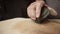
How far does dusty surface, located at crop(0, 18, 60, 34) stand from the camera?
4.10 feet

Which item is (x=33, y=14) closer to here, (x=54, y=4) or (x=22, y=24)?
(x=22, y=24)

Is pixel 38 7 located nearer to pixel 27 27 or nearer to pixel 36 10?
pixel 36 10

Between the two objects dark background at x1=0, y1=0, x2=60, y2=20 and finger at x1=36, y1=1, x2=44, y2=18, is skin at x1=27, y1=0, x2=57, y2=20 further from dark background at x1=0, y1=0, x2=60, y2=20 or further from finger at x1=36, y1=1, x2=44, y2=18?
dark background at x1=0, y1=0, x2=60, y2=20

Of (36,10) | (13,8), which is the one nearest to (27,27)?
(36,10)

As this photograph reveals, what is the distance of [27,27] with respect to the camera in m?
1.31

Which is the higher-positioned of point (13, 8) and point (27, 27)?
point (13, 8)

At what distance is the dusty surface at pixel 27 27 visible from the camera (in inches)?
49.2

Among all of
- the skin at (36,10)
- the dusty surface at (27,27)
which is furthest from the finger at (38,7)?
the dusty surface at (27,27)

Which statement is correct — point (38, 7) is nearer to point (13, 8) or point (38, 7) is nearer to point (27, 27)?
point (27, 27)

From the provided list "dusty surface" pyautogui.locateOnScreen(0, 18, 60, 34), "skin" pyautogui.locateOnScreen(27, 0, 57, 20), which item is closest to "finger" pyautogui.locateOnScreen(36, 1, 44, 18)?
"skin" pyautogui.locateOnScreen(27, 0, 57, 20)

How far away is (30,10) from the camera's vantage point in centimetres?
134

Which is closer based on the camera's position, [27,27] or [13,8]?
[27,27]

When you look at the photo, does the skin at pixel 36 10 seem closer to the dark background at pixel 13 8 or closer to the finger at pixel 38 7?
the finger at pixel 38 7

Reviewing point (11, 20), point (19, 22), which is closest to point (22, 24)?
point (19, 22)
